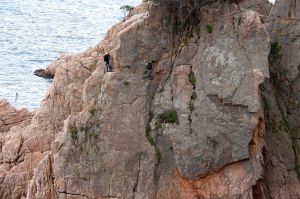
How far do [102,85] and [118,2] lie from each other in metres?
67.3

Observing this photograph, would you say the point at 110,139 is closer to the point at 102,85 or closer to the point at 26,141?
the point at 102,85

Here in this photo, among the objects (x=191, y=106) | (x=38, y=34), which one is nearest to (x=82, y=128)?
(x=191, y=106)

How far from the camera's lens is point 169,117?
72.0 feet

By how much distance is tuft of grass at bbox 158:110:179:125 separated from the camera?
21906mm

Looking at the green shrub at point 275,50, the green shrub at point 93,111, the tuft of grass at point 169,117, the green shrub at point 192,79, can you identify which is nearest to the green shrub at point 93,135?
the green shrub at point 93,111

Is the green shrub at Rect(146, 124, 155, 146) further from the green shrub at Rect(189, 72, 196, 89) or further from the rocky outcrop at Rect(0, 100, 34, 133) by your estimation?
the rocky outcrop at Rect(0, 100, 34, 133)

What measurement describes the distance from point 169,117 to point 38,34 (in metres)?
44.7

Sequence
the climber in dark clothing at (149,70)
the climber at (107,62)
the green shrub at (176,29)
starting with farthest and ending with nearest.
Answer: the climber at (107,62)
the green shrub at (176,29)
the climber in dark clothing at (149,70)

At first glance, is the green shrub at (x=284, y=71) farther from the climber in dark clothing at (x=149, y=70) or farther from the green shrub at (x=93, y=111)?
the green shrub at (x=93, y=111)

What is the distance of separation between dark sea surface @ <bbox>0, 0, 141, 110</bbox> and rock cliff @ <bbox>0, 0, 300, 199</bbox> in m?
19.3

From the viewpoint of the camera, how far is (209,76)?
22109 millimetres

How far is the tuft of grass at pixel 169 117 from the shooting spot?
21906 millimetres

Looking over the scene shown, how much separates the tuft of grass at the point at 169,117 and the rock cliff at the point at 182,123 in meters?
0.04

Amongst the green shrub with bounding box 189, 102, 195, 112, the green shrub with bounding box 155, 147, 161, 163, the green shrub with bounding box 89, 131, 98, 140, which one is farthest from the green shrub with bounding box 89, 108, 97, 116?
the green shrub with bounding box 189, 102, 195, 112
